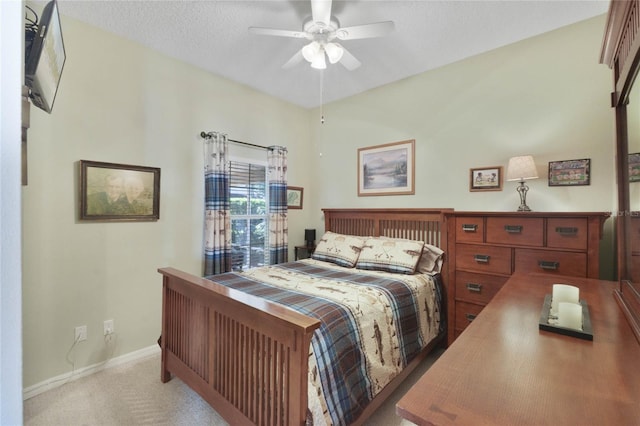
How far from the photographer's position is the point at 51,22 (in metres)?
1.04

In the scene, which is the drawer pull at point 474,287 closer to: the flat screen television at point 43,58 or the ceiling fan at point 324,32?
the ceiling fan at point 324,32

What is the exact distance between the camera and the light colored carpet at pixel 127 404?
1.76 m

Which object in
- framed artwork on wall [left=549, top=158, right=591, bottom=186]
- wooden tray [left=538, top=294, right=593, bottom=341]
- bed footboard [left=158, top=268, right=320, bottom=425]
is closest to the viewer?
wooden tray [left=538, top=294, right=593, bottom=341]

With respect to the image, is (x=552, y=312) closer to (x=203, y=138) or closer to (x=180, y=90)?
(x=203, y=138)

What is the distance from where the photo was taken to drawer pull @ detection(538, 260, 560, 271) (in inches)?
77.9

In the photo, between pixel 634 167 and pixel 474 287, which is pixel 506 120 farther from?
pixel 634 167

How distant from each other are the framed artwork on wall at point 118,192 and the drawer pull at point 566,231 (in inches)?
127

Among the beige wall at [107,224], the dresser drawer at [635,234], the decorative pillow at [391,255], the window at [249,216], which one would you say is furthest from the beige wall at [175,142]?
the dresser drawer at [635,234]

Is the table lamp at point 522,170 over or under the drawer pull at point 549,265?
over

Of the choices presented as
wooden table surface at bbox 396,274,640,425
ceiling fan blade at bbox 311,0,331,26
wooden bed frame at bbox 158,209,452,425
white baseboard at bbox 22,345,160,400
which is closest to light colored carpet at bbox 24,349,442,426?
white baseboard at bbox 22,345,160,400

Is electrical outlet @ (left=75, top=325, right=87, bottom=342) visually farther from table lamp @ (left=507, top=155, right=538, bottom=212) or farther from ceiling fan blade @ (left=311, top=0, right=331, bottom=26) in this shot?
table lamp @ (left=507, top=155, right=538, bottom=212)

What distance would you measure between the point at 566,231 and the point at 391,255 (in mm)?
1272

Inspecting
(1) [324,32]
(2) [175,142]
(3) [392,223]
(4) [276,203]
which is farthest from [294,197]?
(1) [324,32]

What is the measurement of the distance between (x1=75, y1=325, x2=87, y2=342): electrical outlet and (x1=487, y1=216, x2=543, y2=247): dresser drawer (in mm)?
3263
